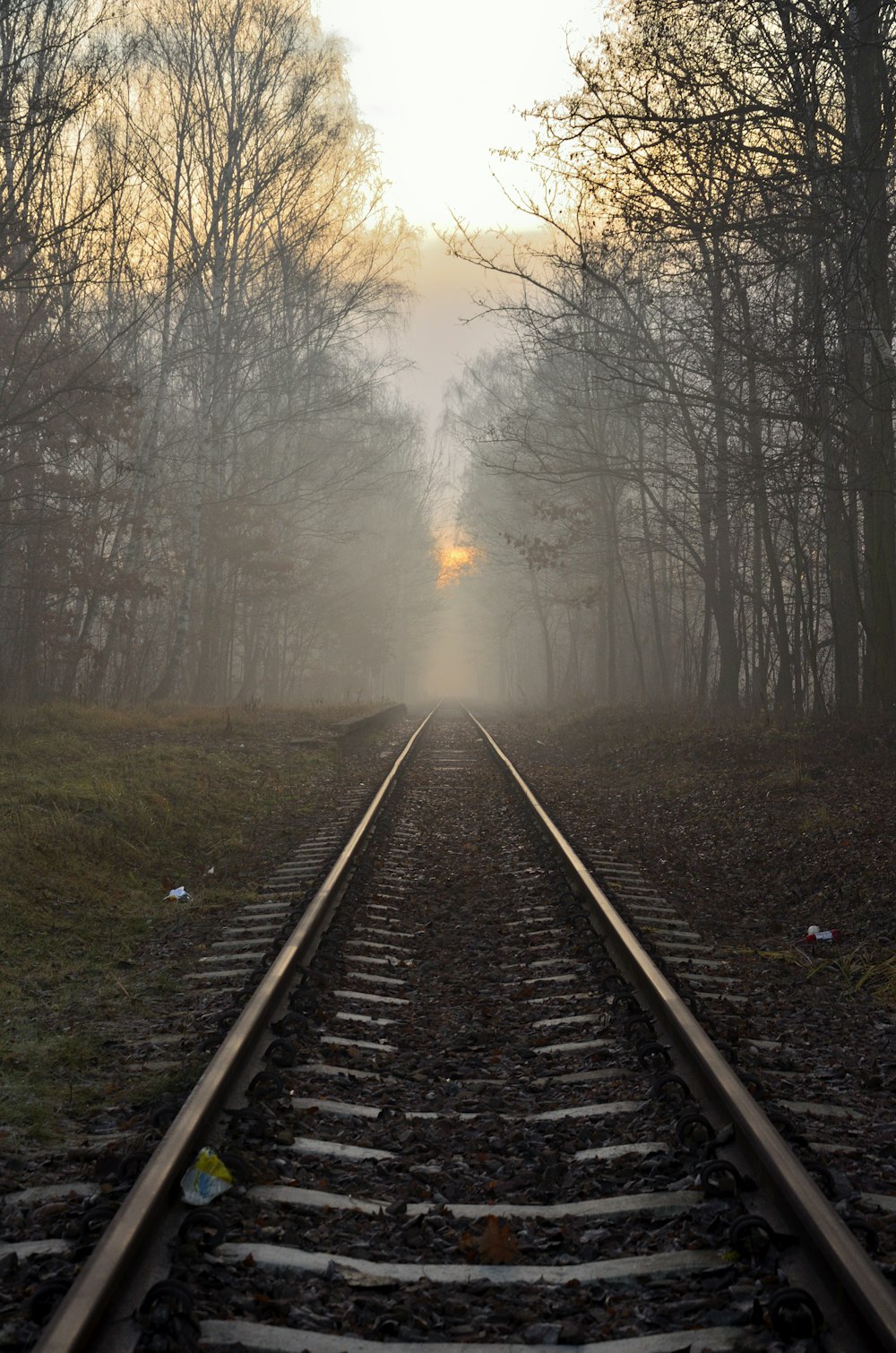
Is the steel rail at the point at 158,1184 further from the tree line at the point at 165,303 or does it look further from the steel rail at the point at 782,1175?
the tree line at the point at 165,303

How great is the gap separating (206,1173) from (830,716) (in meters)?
11.7

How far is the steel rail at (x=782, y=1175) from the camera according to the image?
217 centimetres

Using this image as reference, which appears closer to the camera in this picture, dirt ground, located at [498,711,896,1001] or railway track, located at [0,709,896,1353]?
railway track, located at [0,709,896,1353]

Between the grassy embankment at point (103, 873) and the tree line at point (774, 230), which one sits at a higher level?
the tree line at point (774, 230)

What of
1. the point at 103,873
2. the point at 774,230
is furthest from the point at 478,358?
the point at 103,873

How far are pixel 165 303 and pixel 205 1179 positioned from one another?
16150 millimetres

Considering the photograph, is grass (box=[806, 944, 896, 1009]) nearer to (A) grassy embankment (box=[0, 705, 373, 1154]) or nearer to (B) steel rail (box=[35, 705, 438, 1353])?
(B) steel rail (box=[35, 705, 438, 1353])

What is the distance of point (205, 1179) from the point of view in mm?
2910

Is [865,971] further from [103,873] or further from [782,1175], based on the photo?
[103,873]

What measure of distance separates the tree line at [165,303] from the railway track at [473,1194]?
8482mm

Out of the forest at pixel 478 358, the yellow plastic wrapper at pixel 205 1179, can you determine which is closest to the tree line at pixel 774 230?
the forest at pixel 478 358

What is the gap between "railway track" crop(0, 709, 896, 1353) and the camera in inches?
90.0

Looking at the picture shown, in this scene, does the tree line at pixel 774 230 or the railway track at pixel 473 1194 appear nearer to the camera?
the railway track at pixel 473 1194

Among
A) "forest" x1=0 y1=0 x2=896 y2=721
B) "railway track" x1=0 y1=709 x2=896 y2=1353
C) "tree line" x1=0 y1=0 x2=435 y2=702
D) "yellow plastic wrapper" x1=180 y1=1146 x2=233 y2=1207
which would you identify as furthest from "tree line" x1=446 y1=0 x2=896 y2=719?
"yellow plastic wrapper" x1=180 y1=1146 x2=233 y2=1207
